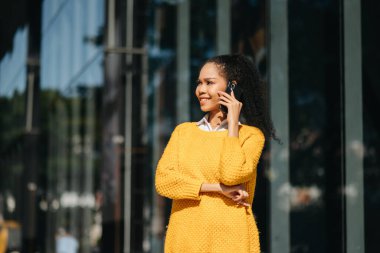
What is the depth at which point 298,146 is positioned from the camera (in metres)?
6.61

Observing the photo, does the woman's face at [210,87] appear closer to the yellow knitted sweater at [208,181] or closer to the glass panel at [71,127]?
the yellow knitted sweater at [208,181]

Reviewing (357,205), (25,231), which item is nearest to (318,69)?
(357,205)

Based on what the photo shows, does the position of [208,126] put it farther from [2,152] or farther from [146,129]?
[2,152]

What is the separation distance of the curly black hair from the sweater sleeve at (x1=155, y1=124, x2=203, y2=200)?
36cm

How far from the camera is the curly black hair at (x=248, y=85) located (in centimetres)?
391

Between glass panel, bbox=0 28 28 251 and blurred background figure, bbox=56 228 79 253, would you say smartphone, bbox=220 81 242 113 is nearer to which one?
glass panel, bbox=0 28 28 251

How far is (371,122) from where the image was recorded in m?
6.04

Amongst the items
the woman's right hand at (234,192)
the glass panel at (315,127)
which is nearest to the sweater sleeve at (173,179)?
the woman's right hand at (234,192)

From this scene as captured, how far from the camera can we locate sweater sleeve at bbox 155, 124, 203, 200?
3.74m

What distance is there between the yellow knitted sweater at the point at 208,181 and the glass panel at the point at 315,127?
2.56m

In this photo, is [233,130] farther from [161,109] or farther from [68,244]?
[68,244]

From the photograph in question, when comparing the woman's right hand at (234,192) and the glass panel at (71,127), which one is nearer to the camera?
the woman's right hand at (234,192)

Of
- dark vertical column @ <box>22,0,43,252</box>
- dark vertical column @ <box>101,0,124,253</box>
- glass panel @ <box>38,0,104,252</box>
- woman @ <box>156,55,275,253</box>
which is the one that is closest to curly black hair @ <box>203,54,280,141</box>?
woman @ <box>156,55,275,253</box>

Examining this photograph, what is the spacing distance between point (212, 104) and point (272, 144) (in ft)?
9.97
